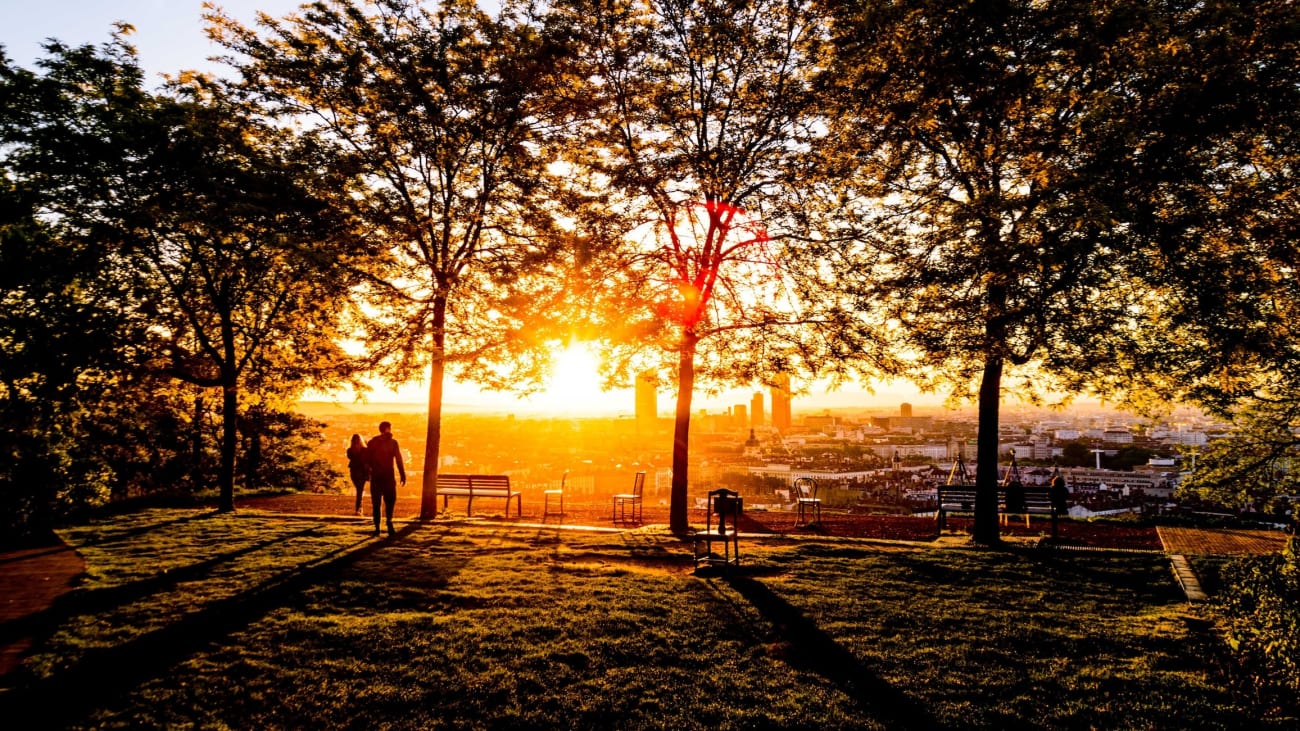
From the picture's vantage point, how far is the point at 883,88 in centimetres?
1195

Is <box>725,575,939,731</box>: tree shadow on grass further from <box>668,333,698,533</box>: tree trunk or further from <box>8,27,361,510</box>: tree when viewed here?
<box>8,27,361,510</box>: tree

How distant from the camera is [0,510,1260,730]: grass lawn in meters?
4.75

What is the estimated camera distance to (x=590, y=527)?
47.0ft

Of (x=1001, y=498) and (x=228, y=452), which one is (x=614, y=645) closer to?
(x=1001, y=498)

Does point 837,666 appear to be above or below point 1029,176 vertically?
below

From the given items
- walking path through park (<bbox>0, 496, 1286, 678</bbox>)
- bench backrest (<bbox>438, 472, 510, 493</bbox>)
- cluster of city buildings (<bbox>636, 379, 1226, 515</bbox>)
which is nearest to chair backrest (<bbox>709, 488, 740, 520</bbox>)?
walking path through park (<bbox>0, 496, 1286, 678</bbox>)

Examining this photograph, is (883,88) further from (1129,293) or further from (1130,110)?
(1129,293)

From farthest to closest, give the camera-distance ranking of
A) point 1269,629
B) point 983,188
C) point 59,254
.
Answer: point 59,254
point 983,188
point 1269,629

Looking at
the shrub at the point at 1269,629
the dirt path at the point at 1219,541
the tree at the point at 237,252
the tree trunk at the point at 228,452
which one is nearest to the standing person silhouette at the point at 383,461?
the tree at the point at 237,252

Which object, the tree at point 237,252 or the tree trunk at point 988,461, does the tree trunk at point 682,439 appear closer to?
the tree trunk at point 988,461

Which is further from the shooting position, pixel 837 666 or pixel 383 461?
pixel 383 461

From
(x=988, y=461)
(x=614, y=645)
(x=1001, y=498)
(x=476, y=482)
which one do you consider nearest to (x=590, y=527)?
(x=476, y=482)

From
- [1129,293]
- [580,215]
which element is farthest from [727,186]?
[1129,293]

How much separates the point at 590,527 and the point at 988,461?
29.9 ft
